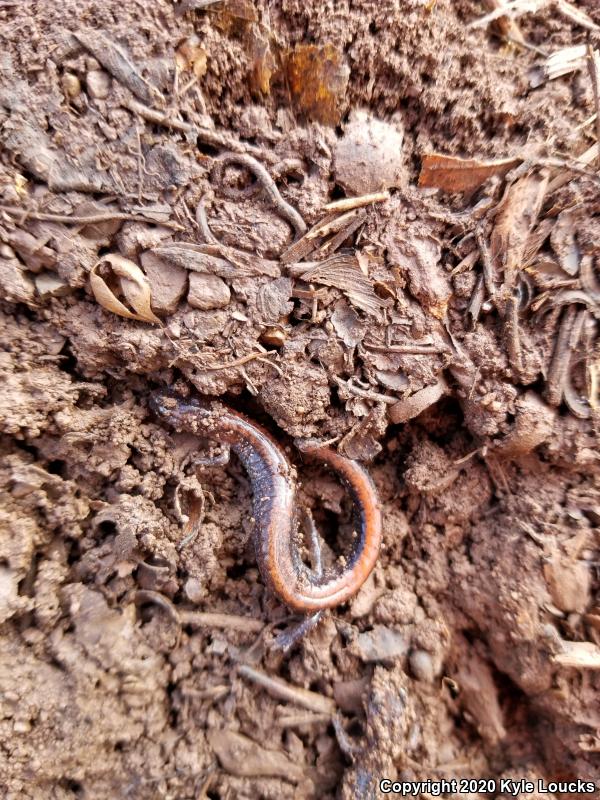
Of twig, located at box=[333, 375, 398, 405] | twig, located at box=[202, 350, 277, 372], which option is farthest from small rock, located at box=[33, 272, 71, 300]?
twig, located at box=[333, 375, 398, 405]

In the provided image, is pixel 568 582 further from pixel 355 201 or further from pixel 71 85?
pixel 71 85

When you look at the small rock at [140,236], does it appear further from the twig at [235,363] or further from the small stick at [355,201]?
the small stick at [355,201]

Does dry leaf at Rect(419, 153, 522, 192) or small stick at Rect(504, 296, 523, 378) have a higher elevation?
dry leaf at Rect(419, 153, 522, 192)

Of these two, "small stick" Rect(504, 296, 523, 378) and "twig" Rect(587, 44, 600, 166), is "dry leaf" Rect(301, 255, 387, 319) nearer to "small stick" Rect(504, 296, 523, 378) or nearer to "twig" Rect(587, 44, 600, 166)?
"small stick" Rect(504, 296, 523, 378)

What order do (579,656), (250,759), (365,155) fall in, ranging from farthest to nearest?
(250,759) < (579,656) < (365,155)

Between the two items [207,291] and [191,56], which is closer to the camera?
[191,56]

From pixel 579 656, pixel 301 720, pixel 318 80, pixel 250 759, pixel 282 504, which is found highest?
pixel 318 80

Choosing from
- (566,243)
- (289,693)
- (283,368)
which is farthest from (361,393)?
(289,693)
